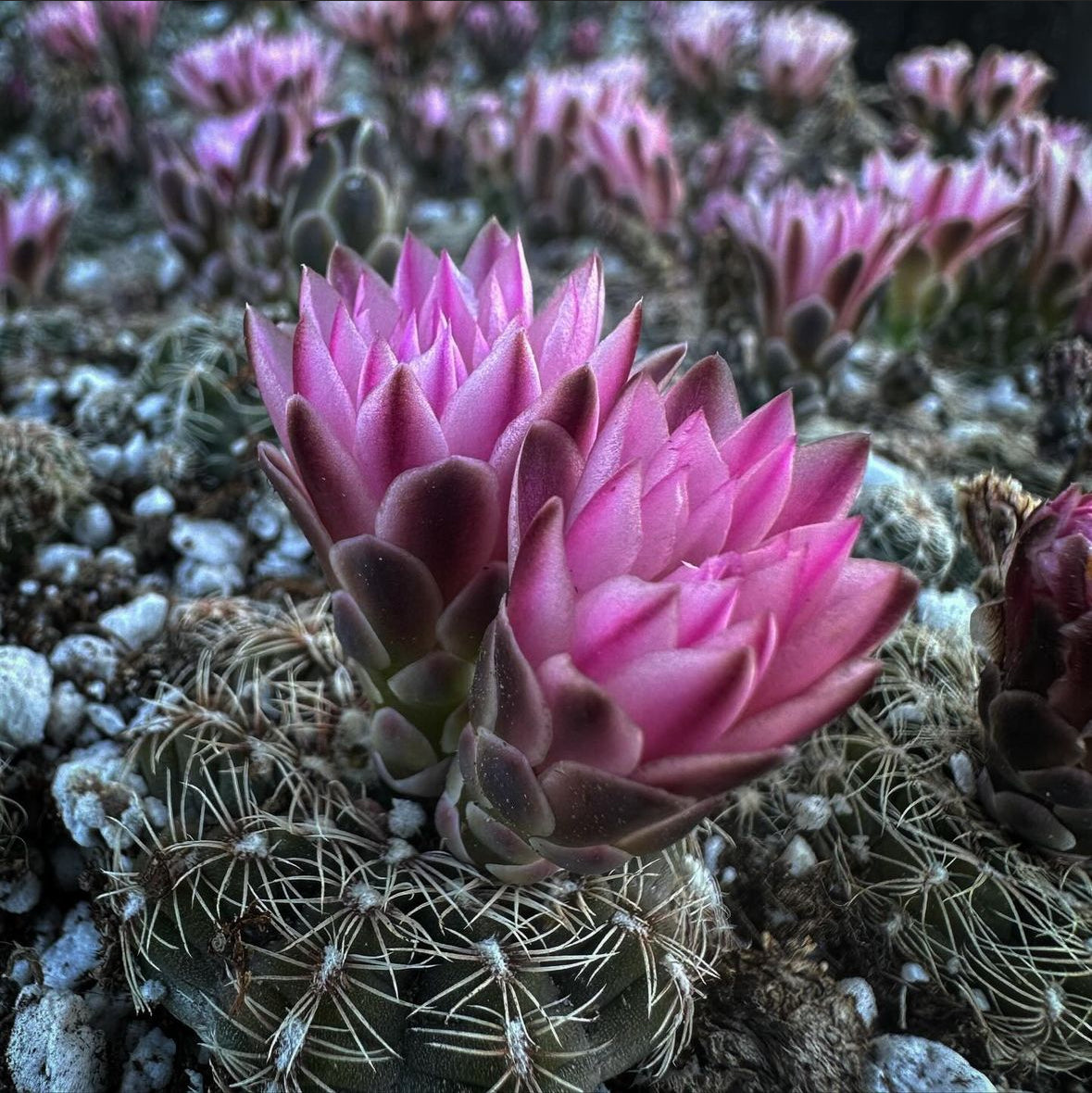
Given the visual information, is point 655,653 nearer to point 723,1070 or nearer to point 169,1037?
point 723,1070

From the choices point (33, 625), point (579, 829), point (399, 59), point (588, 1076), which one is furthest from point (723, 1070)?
point (399, 59)

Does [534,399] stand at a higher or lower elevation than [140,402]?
higher

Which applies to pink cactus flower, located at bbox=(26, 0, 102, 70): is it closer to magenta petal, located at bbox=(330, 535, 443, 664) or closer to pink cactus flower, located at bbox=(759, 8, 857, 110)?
pink cactus flower, located at bbox=(759, 8, 857, 110)

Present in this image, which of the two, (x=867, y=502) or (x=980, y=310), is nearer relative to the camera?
(x=867, y=502)

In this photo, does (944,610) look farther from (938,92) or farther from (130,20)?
(130,20)

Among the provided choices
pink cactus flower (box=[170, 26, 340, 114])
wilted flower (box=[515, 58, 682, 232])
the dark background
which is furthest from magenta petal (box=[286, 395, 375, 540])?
the dark background

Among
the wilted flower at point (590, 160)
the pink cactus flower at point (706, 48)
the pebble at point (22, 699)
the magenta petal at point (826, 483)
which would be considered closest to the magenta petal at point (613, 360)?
the magenta petal at point (826, 483)

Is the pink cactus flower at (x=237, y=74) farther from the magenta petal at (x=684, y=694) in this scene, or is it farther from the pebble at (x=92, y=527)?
the magenta petal at (x=684, y=694)
